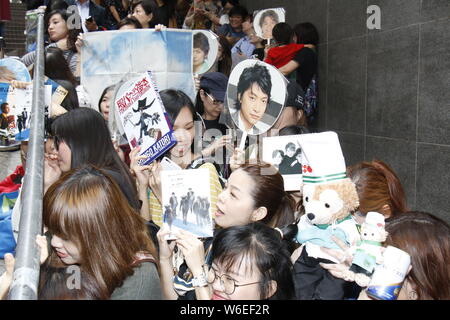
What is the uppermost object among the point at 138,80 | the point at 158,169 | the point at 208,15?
the point at 208,15

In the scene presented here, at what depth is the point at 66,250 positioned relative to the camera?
2.01 meters

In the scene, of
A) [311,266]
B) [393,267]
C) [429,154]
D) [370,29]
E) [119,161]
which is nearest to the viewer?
[393,267]

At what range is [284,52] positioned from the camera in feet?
18.7

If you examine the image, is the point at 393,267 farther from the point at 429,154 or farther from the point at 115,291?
the point at 429,154

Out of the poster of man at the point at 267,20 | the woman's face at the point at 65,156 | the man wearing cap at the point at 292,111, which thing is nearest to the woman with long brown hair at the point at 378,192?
the man wearing cap at the point at 292,111

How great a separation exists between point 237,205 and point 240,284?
595mm

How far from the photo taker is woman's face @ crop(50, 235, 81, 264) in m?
2.00

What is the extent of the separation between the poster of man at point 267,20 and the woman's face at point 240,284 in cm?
425

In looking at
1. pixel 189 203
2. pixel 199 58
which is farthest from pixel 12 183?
pixel 199 58

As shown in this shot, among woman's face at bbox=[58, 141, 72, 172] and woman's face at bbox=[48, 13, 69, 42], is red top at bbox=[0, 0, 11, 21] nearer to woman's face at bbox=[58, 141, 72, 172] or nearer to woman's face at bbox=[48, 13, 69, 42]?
woman's face at bbox=[48, 13, 69, 42]

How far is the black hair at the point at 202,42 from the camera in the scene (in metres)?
5.19

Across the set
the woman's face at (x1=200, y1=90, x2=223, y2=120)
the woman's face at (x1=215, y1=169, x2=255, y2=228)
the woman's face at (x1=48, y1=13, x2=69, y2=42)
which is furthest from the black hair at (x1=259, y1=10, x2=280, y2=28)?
the woman's face at (x1=215, y1=169, x2=255, y2=228)
